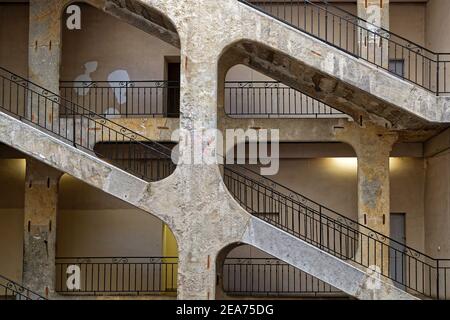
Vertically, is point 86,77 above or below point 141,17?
below

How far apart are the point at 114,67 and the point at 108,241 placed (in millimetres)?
4621

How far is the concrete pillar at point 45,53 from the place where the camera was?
58.4 ft

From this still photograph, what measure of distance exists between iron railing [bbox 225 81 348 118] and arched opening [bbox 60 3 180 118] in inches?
72.0

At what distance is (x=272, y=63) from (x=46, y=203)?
20.7 ft

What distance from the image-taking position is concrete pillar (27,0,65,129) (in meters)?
17.8

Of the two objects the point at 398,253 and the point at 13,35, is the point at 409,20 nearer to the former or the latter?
the point at 398,253

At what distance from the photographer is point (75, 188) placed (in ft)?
66.3

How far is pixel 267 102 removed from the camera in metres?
20.1

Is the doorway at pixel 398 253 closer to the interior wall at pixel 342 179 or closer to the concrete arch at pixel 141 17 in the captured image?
the interior wall at pixel 342 179

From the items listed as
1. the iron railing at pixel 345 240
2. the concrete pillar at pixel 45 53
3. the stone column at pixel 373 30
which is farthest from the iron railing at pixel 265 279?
the concrete pillar at pixel 45 53

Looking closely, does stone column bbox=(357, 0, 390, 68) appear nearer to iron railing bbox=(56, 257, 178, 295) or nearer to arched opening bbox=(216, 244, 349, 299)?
arched opening bbox=(216, 244, 349, 299)

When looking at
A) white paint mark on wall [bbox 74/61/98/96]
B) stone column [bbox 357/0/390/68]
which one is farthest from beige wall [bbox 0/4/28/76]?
stone column [bbox 357/0/390/68]

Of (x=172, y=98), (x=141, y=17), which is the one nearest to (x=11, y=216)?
(x=172, y=98)

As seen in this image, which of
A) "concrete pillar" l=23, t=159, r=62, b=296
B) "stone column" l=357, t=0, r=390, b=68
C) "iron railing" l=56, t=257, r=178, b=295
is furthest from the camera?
"iron railing" l=56, t=257, r=178, b=295
